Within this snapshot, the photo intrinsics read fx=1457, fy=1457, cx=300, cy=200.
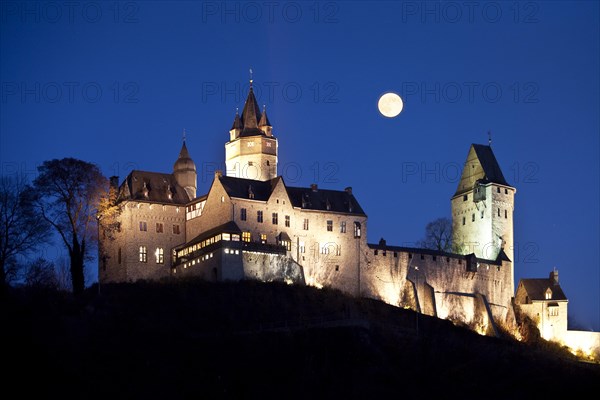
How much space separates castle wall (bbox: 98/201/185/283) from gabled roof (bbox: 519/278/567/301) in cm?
2996

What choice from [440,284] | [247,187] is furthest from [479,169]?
[247,187]

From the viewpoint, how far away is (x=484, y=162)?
11894 centimetres

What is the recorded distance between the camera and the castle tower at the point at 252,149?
10794 cm

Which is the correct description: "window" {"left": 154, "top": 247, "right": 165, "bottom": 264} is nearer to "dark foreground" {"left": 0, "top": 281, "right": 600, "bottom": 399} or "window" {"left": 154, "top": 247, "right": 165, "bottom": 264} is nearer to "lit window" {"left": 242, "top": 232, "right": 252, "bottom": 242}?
"lit window" {"left": 242, "top": 232, "right": 252, "bottom": 242}

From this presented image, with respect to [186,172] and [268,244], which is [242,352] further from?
[186,172]

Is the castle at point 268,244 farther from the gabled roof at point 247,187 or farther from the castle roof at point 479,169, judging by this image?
the castle roof at point 479,169

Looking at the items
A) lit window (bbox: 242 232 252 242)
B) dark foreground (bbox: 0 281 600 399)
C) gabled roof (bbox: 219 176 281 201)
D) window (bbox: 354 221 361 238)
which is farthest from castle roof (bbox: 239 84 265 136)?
dark foreground (bbox: 0 281 600 399)

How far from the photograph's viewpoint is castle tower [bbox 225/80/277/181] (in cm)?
10794

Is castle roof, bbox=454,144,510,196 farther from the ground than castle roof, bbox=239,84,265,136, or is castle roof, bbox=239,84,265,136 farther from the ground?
castle roof, bbox=239,84,265,136

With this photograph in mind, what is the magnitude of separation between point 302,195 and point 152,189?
10.9 meters

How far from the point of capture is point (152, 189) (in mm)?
102000

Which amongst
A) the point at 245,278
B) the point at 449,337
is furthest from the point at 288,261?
the point at 449,337

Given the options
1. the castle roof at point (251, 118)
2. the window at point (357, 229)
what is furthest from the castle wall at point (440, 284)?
the castle roof at point (251, 118)

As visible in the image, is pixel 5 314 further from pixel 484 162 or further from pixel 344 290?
pixel 484 162
